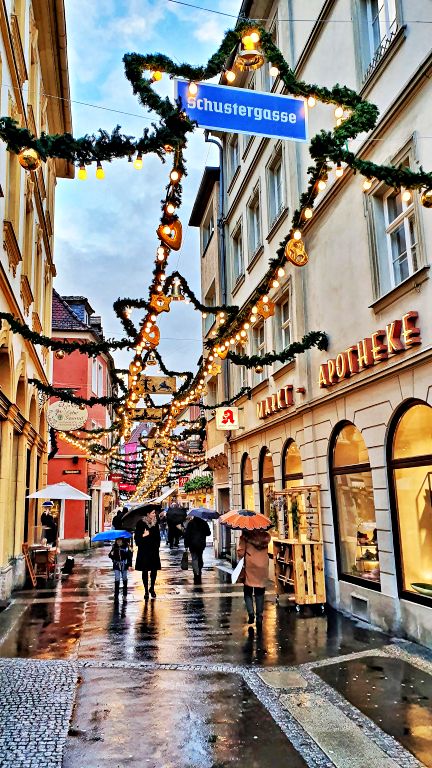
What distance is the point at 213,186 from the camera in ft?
83.8

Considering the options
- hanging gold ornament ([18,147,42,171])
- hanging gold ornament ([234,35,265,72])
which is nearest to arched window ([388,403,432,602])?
hanging gold ornament ([234,35,265,72])

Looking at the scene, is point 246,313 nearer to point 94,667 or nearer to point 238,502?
point 94,667

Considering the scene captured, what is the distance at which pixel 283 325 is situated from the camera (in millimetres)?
15992

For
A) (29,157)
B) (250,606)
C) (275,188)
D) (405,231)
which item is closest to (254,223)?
(275,188)

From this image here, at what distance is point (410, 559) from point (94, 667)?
4.86 metres

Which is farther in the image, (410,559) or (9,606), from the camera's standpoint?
(9,606)

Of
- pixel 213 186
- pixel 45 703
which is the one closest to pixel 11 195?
pixel 45 703

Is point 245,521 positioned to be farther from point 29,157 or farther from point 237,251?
point 237,251

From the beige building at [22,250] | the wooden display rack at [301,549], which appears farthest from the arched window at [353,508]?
the beige building at [22,250]

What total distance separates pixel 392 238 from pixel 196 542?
980 centimetres

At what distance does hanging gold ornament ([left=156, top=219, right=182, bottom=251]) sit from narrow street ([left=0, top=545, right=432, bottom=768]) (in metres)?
5.91

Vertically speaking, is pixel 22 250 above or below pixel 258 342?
above

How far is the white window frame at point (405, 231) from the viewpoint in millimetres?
9297

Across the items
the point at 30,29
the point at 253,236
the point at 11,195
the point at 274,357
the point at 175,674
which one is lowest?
the point at 175,674
